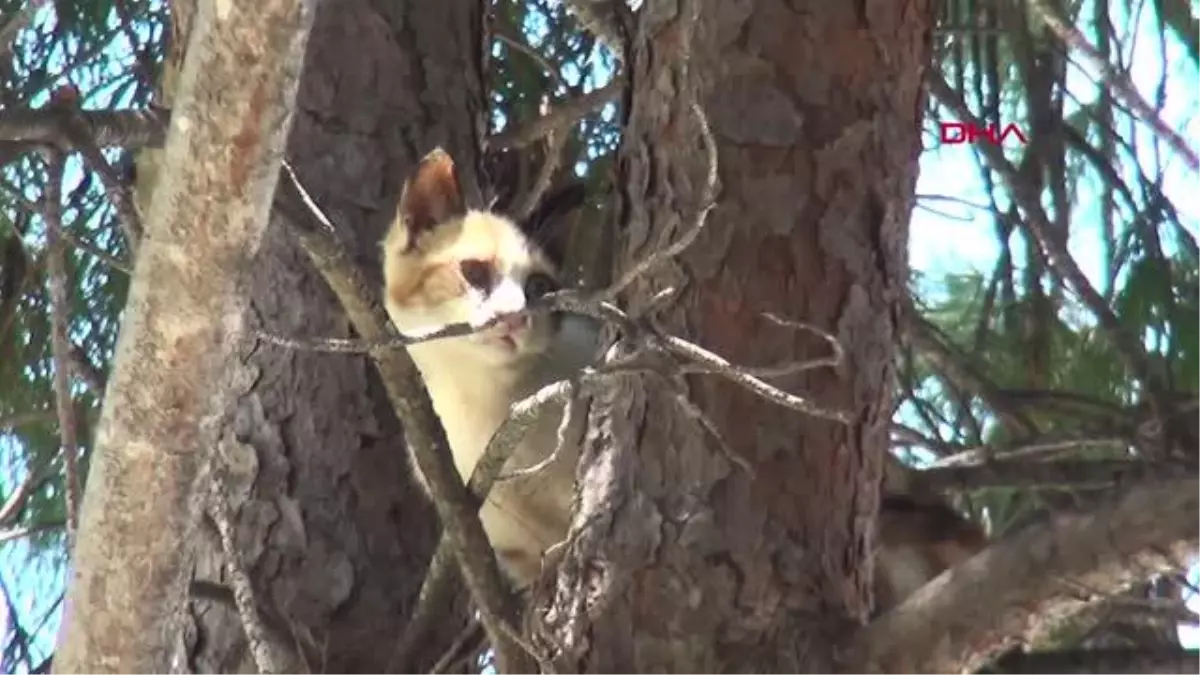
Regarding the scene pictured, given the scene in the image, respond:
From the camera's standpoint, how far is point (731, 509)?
161cm

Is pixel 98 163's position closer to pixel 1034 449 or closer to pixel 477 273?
pixel 477 273

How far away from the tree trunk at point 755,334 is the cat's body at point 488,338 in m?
0.46

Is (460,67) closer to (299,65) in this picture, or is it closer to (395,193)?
(395,193)

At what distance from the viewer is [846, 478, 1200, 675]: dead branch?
1.30 m

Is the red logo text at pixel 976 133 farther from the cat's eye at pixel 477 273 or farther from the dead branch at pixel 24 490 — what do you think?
the dead branch at pixel 24 490

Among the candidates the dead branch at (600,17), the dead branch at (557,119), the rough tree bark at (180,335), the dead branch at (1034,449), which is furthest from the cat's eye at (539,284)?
the rough tree bark at (180,335)

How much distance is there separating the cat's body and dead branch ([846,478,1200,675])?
0.74 m

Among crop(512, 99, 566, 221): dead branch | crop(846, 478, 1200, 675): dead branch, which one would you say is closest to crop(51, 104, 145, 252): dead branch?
crop(512, 99, 566, 221): dead branch

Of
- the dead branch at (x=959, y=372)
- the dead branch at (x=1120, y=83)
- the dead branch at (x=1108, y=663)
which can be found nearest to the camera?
the dead branch at (x=1108, y=663)

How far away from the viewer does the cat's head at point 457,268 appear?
2.21m

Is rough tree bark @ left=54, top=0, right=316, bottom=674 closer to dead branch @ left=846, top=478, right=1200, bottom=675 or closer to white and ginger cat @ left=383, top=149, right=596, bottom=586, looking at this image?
dead branch @ left=846, top=478, right=1200, bottom=675

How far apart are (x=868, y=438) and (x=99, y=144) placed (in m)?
0.85

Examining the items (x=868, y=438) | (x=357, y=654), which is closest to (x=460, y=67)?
(x=357, y=654)

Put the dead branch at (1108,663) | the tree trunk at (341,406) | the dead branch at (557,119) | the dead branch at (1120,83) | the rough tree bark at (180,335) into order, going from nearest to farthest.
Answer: the rough tree bark at (180,335) < the dead branch at (1108,663) < the dead branch at (1120,83) < the tree trunk at (341,406) < the dead branch at (557,119)
